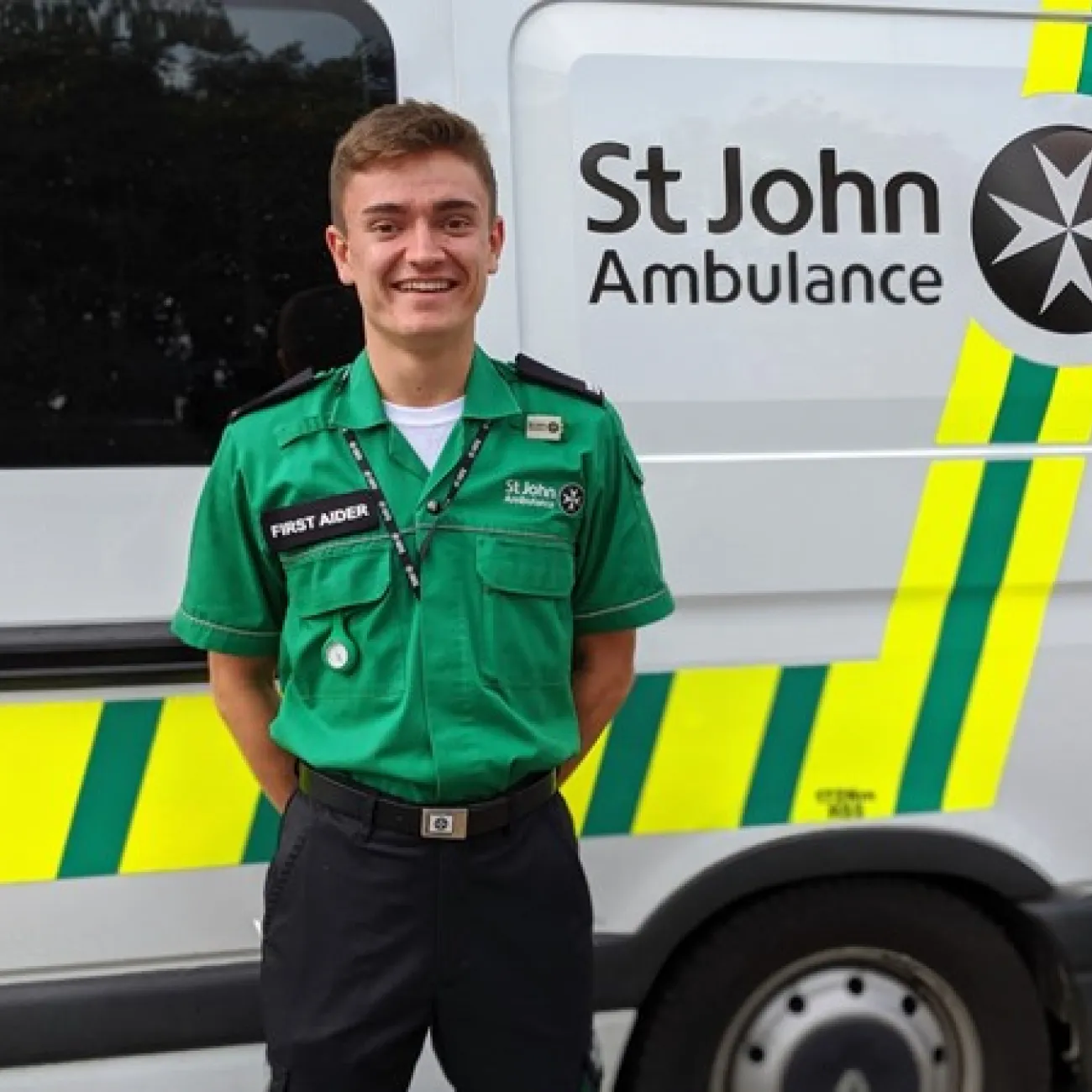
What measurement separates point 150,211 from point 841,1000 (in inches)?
66.0

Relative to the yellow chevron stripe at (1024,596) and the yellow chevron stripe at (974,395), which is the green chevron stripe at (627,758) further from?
the yellow chevron stripe at (974,395)

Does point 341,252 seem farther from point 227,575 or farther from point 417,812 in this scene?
point 417,812

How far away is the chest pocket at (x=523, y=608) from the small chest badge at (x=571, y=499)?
5 cm

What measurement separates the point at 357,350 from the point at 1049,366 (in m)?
1.12

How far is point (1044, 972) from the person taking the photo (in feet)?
7.50

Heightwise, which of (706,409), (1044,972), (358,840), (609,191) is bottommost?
(1044,972)

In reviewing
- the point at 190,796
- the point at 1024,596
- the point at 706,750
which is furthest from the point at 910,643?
the point at 190,796

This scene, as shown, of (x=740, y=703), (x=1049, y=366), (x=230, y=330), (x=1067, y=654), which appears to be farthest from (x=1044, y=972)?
(x=230, y=330)

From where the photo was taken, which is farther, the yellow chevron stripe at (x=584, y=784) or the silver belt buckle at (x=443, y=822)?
the yellow chevron stripe at (x=584, y=784)

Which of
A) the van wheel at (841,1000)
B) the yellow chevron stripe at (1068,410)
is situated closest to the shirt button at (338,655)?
the van wheel at (841,1000)

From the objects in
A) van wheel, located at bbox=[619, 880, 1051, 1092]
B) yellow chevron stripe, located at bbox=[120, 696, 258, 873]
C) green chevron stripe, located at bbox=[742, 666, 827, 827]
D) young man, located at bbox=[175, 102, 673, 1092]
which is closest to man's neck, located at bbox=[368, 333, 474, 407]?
young man, located at bbox=[175, 102, 673, 1092]

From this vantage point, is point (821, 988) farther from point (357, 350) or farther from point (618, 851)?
point (357, 350)

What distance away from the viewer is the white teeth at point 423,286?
1437 mm

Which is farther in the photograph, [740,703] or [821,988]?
[821,988]
